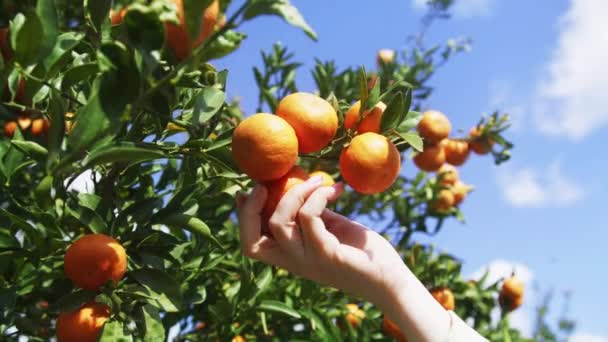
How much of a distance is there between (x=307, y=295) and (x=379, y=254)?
2.88 ft

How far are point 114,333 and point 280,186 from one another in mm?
401

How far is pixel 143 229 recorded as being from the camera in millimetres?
1325

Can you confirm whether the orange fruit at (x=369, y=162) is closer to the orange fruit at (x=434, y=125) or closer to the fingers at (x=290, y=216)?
the fingers at (x=290, y=216)

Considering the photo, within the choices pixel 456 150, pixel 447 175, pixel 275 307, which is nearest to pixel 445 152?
pixel 456 150

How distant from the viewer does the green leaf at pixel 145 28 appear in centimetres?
78

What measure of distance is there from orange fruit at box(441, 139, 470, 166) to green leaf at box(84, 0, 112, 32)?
1.62 metres

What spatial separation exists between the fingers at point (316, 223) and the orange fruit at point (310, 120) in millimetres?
85

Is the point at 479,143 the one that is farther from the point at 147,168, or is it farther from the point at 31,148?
the point at 31,148

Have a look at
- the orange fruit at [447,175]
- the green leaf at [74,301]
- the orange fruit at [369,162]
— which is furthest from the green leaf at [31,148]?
the orange fruit at [447,175]

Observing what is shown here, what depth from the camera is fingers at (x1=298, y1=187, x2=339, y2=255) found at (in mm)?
1077

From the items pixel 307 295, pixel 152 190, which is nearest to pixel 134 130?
pixel 152 190

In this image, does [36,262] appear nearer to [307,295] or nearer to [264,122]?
[264,122]

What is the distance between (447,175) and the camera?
2773mm

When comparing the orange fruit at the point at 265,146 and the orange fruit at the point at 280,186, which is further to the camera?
the orange fruit at the point at 280,186
